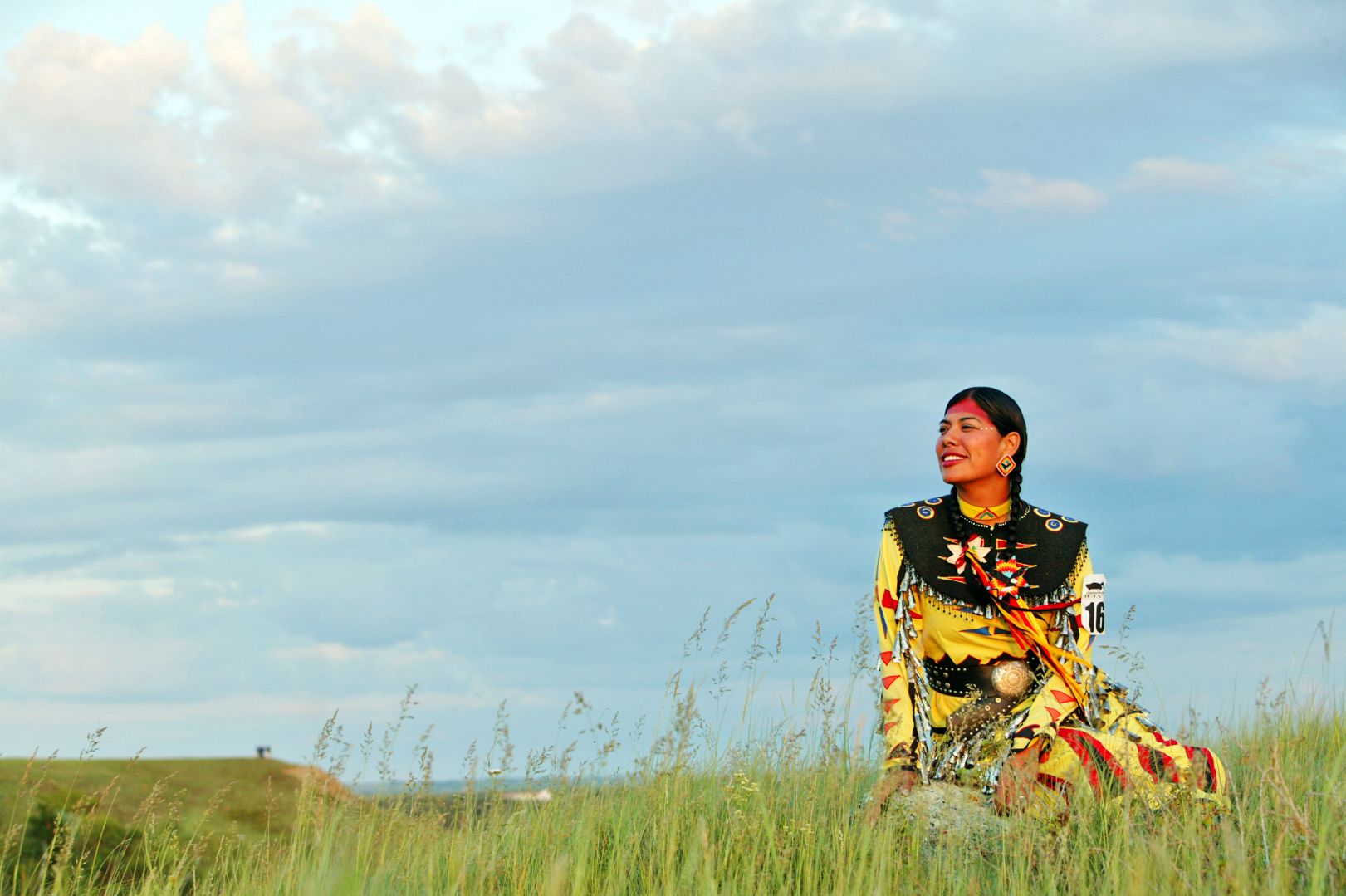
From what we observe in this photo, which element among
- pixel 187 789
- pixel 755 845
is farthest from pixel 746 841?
pixel 187 789

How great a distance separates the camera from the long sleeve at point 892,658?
560 cm

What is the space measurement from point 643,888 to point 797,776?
5.33 ft

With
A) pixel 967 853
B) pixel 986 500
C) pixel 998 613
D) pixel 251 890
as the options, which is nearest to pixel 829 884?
pixel 967 853

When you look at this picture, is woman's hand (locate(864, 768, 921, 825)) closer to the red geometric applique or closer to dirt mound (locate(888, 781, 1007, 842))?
dirt mound (locate(888, 781, 1007, 842))

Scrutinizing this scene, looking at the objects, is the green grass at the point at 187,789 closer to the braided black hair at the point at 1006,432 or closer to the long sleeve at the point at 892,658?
the long sleeve at the point at 892,658

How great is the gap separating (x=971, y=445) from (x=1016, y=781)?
151 cm

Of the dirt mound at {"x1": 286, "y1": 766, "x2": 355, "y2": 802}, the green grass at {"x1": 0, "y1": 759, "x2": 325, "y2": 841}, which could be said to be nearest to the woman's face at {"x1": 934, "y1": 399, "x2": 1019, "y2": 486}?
the dirt mound at {"x1": 286, "y1": 766, "x2": 355, "y2": 802}

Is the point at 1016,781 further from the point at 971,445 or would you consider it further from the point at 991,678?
the point at 971,445

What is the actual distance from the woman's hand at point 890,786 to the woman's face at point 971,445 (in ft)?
4.45

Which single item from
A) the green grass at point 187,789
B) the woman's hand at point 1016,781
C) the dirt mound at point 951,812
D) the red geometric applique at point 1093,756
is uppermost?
the red geometric applique at point 1093,756

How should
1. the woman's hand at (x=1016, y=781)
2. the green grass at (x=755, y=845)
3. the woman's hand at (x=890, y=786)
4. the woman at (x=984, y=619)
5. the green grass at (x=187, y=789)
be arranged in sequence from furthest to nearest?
the green grass at (x=187, y=789)
the woman at (x=984, y=619)
the woman's hand at (x=890, y=786)
the woman's hand at (x=1016, y=781)
the green grass at (x=755, y=845)

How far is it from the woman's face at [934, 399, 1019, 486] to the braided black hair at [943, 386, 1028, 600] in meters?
0.03

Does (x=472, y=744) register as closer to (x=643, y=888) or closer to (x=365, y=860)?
(x=365, y=860)

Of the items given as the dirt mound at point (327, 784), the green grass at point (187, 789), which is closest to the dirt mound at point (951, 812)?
the dirt mound at point (327, 784)
